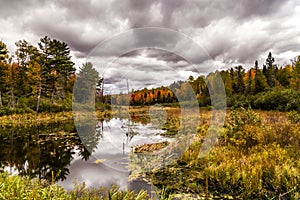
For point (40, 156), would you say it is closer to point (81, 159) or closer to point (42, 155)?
point (42, 155)

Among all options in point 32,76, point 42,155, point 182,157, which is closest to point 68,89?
point 32,76

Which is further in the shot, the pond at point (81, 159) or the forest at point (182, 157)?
the pond at point (81, 159)

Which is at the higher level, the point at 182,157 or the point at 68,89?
the point at 68,89

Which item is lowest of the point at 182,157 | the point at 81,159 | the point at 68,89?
the point at 81,159

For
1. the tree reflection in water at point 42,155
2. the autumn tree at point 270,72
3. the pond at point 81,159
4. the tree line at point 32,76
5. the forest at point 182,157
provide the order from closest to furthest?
the forest at point 182,157 < the pond at point 81,159 < the tree reflection in water at point 42,155 < the tree line at point 32,76 < the autumn tree at point 270,72

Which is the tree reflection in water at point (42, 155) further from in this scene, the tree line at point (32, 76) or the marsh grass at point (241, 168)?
the tree line at point (32, 76)

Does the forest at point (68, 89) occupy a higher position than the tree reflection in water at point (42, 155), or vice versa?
the forest at point (68, 89)

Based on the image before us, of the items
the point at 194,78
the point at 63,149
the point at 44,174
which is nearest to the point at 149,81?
the point at 194,78

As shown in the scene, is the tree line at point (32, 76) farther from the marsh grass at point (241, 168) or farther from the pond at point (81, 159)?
the marsh grass at point (241, 168)

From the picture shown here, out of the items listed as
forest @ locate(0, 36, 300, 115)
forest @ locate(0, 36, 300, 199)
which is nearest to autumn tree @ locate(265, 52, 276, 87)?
forest @ locate(0, 36, 300, 115)

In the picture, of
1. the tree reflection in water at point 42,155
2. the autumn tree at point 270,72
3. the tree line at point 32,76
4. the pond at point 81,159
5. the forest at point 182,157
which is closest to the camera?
the forest at point 182,157

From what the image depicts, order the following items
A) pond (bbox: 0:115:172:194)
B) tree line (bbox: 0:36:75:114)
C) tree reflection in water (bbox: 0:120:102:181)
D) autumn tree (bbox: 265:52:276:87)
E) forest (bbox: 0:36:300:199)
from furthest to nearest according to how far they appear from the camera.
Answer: autumn tree (bbox: 265:52:276:87) → tree line (bbox: 0:36:75:114) → tree reflection in water (bbox: 0:120:102:181) → pond (bbox: 0:115:172:194) → forest (bbox: 0:36:300:199)

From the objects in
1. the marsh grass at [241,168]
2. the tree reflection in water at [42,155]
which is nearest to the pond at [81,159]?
the tree reflection in water at [42,155]

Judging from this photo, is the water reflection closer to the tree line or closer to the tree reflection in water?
the tree reflection in water
